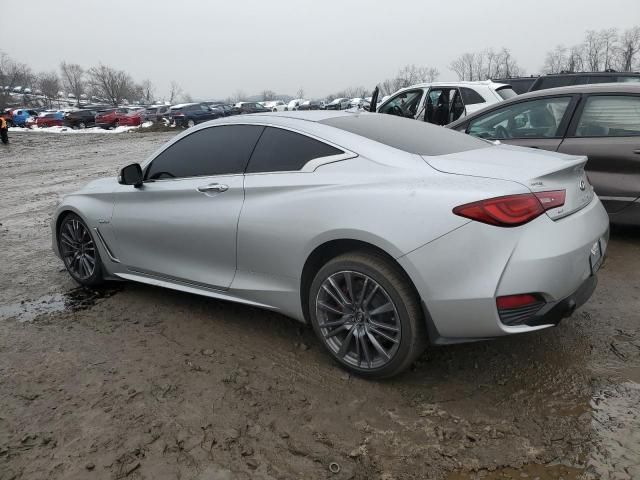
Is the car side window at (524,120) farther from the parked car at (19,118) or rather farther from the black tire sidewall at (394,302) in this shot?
the parked car at (19,118)

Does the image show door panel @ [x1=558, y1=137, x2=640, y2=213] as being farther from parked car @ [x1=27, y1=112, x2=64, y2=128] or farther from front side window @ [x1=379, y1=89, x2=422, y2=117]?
parked car @ [x1=27, y1=112, x2=64, y2=128]

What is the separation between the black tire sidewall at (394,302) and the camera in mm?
2527

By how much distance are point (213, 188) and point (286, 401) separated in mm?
1471

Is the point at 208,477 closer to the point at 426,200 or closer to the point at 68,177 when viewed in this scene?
the point at 426,200

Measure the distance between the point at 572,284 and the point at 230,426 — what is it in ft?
6.02

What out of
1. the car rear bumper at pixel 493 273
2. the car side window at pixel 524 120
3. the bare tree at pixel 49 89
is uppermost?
the bare tree at pixel 49 89

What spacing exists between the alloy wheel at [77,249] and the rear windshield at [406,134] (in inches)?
96.1

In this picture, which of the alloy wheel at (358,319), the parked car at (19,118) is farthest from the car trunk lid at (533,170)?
the parked car at (19,118)

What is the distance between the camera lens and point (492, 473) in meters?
2.09

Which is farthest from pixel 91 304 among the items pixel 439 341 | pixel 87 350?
pixel 439 341

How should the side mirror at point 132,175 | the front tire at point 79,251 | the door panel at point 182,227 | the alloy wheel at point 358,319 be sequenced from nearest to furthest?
the alloy wheel at point 358,319 < the door panel at point 182,227 < the side mirror at point 132,175 < the front tire at point 79,251

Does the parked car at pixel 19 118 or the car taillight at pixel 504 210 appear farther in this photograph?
the parked car at pixel 19 118

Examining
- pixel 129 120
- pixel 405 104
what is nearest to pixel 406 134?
pixel 405 104

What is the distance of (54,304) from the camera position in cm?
412
